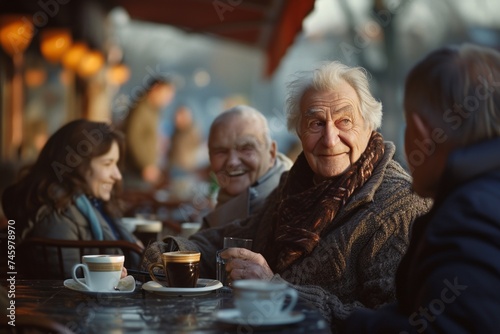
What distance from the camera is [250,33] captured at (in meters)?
10.3

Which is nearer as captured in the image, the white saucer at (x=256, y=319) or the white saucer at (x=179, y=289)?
the white saucer at (x=256, y=319)

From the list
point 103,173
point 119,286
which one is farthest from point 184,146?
point 119,286

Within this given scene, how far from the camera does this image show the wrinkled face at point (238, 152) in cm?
359

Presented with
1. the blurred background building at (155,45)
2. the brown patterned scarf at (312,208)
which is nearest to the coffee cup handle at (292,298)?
the brown patterned scarf at (312,208)

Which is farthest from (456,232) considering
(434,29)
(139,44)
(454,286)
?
(139,44)

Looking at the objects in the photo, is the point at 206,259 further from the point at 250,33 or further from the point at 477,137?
the point at 250,33

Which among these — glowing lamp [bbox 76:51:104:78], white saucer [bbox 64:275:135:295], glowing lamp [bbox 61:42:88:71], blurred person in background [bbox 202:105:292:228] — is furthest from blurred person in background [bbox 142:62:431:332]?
glowing lamp [bbox 76:51:104:78]

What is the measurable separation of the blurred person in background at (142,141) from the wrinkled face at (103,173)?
9496mm

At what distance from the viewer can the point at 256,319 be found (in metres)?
1.63

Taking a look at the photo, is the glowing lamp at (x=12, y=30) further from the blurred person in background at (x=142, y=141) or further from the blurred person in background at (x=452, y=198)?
the blurred person in background at (x=452, y=198)

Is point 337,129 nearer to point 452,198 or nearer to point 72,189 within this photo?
point 452,198

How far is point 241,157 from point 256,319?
2.02m

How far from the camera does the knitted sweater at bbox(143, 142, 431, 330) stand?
225 centimetres

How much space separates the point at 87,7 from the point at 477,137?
32.8ft
